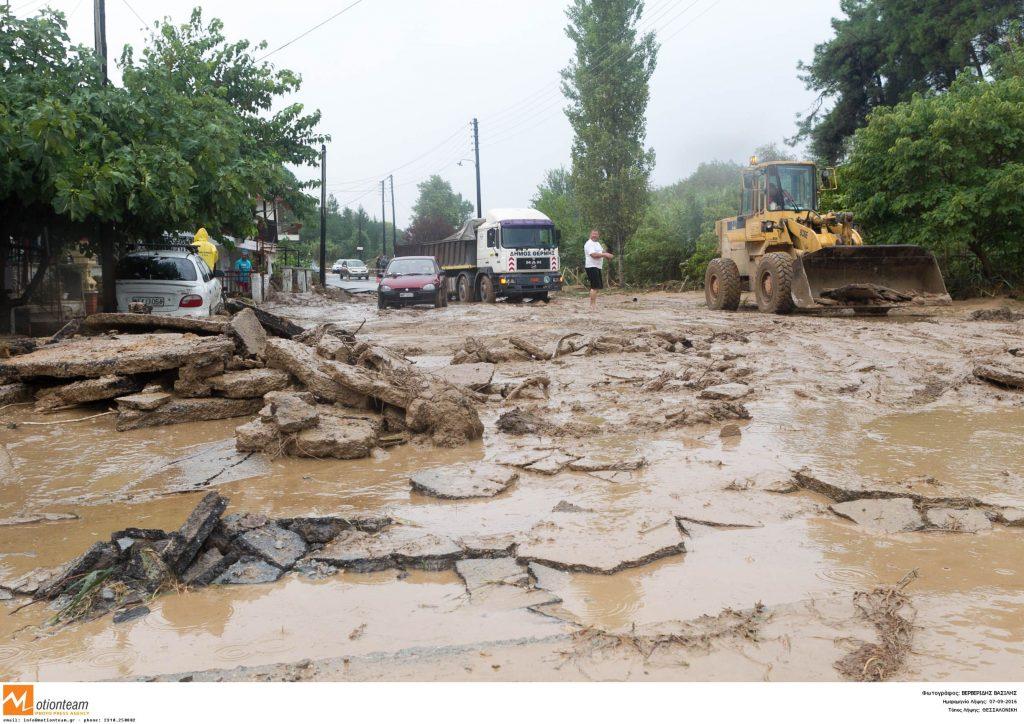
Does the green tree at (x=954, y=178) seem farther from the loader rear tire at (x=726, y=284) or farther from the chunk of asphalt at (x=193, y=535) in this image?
the chunk of asphalt at (x=193, y=535)

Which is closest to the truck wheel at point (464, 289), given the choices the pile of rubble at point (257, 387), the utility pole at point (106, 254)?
the utility pole at point (106, 254)

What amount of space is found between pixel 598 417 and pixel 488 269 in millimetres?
17493

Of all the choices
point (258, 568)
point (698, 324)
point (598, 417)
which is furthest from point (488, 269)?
point (258, 568)

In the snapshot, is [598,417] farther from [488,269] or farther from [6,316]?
[488,269]

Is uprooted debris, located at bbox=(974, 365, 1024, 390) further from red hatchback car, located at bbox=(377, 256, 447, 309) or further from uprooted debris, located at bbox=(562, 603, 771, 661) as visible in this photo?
red hatchback car, located at bbox=(377, 256, 447, 309)

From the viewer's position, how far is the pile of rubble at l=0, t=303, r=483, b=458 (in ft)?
19.7

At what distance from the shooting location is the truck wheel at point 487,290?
946 inches

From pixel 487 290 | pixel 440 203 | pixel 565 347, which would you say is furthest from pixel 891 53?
pixel 440 203

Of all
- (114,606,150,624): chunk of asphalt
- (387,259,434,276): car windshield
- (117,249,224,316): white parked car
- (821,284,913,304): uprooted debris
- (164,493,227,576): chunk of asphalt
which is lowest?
(114,606,150,624): chunk of asphalt

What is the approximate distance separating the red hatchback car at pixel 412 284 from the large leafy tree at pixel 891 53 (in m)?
14.7

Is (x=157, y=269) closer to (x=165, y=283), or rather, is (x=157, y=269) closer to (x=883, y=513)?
(x=165, y=283)

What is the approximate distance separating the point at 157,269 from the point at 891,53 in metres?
26.7

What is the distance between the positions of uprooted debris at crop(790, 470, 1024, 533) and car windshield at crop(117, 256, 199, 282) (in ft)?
35.3

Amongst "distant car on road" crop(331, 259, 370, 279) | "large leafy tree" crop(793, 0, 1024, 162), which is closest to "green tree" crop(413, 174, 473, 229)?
"distant car on road" crop(331, 259, 370, 279)
